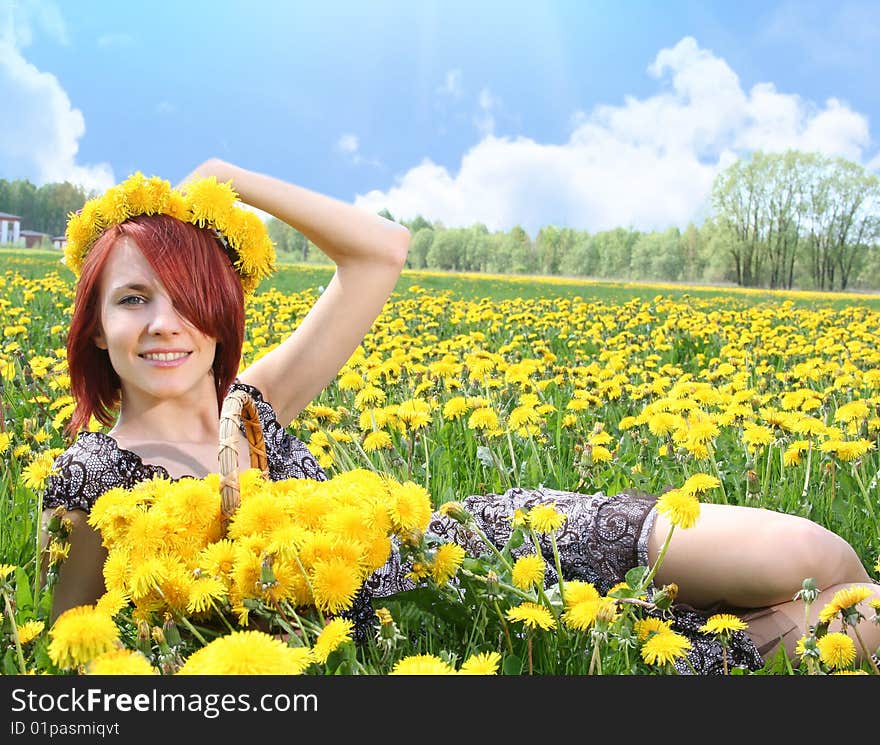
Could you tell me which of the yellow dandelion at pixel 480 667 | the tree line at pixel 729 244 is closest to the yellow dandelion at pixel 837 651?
the yellow dandelion at pixel 480 667

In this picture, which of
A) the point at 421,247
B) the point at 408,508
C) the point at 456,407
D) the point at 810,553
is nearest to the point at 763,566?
the point at 810,553

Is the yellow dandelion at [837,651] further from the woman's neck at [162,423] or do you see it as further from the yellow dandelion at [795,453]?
the yellow dandelion at [795,453]

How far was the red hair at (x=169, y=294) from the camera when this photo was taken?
1.60 metres

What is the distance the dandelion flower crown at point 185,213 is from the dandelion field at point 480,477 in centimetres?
47

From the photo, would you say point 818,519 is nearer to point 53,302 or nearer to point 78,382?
point 78,382

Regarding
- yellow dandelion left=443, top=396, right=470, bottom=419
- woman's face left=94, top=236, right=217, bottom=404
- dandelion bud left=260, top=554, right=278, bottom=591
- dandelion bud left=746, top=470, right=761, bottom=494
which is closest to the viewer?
dandelion bud left=260, top=554, right=278, bottom=591

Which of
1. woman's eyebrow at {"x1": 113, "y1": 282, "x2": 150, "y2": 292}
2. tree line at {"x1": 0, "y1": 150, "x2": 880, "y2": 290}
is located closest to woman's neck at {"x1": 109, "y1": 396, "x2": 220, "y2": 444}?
woman's eyebrow at {"x1": 113, "y1": 282, "x2": 150, "y2": 292}

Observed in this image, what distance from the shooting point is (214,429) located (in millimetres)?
1770

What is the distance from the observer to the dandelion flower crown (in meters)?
1.67

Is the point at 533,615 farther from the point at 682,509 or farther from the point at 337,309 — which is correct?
the point at 337,309

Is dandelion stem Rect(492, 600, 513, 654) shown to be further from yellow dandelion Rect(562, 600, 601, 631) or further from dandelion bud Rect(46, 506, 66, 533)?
dandelion bud Rect(46, 506, 66, 533)

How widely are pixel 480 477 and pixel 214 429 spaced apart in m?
1.09

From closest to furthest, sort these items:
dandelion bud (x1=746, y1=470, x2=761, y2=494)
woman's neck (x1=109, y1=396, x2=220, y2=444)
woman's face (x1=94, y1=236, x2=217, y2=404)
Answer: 1. woman's face (x1=94, y1=236, x2=217, y2=404)
2. woman's neck (x1=109, y1=396, x2=220, y2=444)
3. dandelion bud (x1=746, y1=470, x2=761, y2=494)

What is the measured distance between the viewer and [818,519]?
2.37 metres
